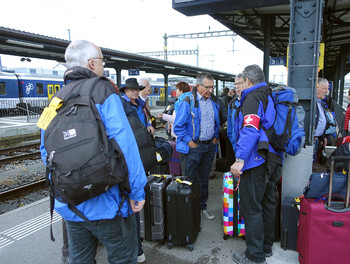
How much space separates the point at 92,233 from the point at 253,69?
2034 mm

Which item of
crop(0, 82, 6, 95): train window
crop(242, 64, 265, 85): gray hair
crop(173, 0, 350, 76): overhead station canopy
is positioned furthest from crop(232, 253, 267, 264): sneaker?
crop(0, 82, 6, 95): train window

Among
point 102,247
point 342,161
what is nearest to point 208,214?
point 102,247

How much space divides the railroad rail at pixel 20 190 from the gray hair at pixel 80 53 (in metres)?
4.75

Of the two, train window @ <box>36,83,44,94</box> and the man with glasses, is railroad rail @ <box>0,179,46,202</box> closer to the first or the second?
the man with glasses

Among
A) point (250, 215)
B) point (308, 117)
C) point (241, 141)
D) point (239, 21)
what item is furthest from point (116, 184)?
point (239, 21)

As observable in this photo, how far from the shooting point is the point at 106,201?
1.60m

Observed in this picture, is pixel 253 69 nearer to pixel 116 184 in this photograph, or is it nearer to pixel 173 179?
pixel 173 179

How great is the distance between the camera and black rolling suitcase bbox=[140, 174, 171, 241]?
117 inches

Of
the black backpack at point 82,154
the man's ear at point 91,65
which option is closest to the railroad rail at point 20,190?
the black backpack at point 82,154

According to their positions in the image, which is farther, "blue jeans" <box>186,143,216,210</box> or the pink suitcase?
the pink suitcase

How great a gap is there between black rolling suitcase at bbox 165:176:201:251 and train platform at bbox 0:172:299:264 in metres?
0.13

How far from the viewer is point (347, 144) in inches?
95.2

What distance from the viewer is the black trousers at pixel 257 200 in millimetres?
2537

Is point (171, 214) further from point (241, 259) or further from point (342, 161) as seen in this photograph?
point (342, 161)
